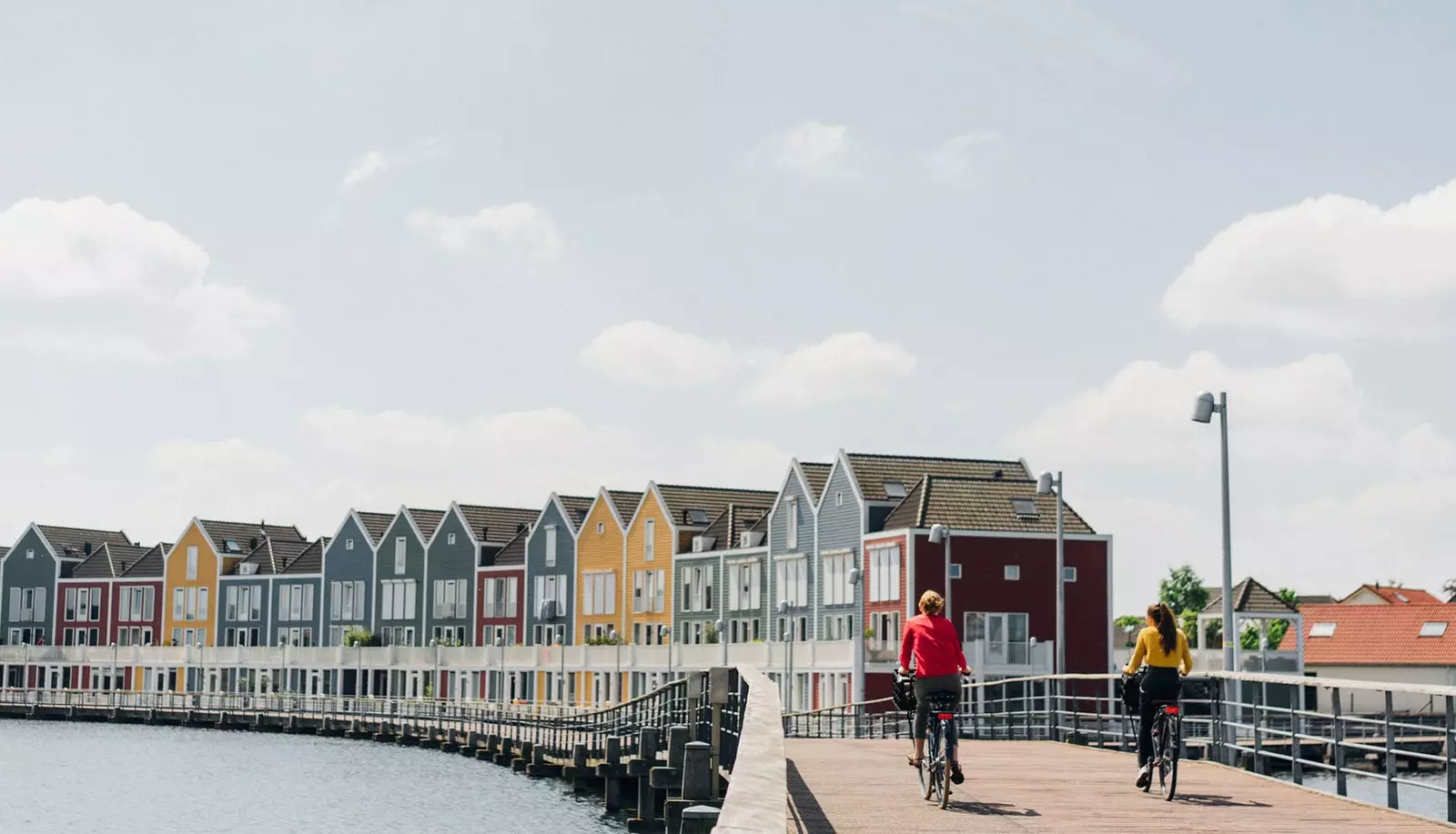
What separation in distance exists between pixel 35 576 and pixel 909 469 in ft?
258

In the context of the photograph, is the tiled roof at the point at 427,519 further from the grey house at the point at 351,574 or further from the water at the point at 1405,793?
the water at the point at 1405,793

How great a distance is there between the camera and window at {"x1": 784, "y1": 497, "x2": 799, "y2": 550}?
82812mm

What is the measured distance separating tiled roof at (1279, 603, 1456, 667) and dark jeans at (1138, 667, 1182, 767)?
8699 cm

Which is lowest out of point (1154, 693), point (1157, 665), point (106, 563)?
point (1154, 693)

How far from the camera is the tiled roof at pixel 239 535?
124125 mm

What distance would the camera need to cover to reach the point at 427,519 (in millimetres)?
111562

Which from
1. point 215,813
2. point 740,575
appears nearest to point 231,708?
point 740,575

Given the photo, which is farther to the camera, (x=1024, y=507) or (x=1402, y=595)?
(x=1402, y=595)

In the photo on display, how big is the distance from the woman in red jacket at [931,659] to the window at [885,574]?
182 feet

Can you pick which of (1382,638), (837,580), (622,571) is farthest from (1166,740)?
(1382,638)

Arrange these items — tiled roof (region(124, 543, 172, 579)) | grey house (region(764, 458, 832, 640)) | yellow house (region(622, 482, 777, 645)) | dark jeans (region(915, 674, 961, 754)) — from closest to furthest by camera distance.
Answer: dark jeans (region(915, 674, 961, 754))
grey house (region(764, 458, 832, 640))
yellow house (region(622, 482, 777, 645))
tiled roof (region(124, 543, 172, 579))

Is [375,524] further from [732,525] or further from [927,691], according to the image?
[927,691]

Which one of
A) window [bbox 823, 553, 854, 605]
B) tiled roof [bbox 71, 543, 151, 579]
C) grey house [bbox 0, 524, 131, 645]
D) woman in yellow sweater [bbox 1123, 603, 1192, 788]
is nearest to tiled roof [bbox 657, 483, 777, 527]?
window [bbox 823, 553, 854, 605]

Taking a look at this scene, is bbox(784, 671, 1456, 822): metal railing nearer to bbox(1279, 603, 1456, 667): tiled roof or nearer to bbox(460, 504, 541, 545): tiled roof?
bbox(1279, 603, 1456, 667): tiled roof
